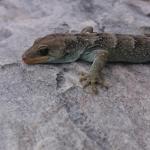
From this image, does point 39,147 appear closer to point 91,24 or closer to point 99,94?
point 99,94

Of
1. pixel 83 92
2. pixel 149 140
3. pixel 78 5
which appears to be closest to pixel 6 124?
pixel 83 92

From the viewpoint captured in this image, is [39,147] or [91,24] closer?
[39,147]

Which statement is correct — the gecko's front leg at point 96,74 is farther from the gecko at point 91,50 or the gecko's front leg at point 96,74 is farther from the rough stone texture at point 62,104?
the rough stone texture at point 62,104

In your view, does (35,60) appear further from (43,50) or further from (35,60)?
(43,50)

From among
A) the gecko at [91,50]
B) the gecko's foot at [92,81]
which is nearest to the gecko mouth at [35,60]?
the gecko at [91,50]

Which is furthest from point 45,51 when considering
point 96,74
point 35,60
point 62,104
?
point 62,104

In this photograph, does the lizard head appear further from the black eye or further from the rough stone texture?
the rough stone texture

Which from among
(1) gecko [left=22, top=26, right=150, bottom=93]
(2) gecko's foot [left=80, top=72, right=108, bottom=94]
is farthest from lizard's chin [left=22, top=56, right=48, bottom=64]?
(2) gecko's foot [left=80, top=72, right=108, bottom=94]
